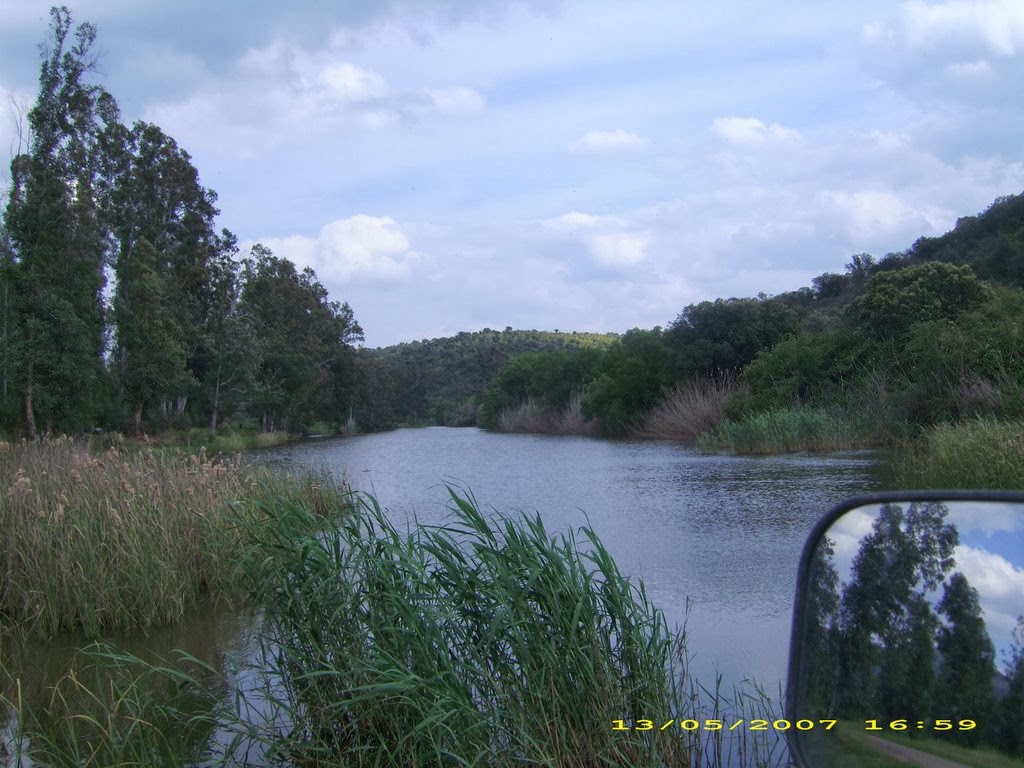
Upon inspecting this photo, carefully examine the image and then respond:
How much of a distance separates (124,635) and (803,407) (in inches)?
912

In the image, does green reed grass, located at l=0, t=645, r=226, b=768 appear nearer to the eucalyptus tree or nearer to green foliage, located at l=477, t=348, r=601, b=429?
the eucalyptus tree

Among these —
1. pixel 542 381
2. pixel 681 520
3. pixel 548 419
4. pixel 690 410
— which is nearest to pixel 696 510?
pixel 681 520

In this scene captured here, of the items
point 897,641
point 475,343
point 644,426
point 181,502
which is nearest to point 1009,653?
point 897,641

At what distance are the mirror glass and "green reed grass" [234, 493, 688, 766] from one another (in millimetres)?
1527

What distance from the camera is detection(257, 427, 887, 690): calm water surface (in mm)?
6086

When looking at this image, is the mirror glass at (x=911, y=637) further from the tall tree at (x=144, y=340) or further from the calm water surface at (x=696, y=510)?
the tall tree at (x=144, y=340)

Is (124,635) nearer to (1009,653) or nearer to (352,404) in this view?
(1009,653)

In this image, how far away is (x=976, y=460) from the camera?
8.63 metres

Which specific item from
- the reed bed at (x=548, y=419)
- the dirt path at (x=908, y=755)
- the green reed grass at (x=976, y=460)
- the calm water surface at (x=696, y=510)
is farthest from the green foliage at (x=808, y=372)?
the dirt path at (x=908, y=755)

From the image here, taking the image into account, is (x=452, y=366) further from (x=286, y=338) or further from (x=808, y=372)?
(x=808, y=372)

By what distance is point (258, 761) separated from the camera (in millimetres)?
4004

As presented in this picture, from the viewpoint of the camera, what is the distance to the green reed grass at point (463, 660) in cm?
321

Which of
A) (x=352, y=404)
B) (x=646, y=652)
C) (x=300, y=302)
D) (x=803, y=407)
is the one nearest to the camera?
(x=646, y=652)

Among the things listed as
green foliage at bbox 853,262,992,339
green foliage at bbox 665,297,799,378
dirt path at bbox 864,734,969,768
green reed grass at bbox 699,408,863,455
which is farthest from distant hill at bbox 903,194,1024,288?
dirt path at bbox 864,734,969,768
